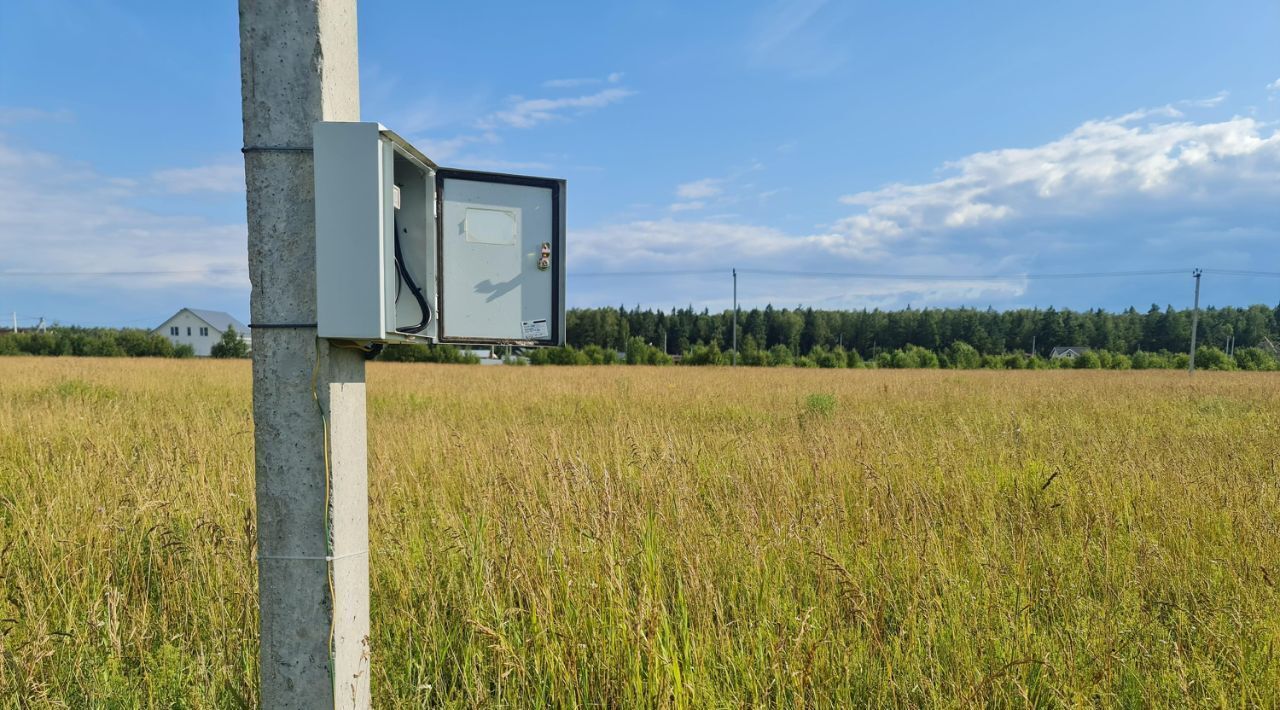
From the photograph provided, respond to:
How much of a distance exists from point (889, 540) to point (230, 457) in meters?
4.96

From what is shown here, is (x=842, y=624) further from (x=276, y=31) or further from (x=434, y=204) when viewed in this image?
(x=276, y=31)

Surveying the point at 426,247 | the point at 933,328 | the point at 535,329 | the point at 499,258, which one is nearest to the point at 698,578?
the point at 535,329

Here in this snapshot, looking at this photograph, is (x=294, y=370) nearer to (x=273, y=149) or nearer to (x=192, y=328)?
(x=273, y=149)

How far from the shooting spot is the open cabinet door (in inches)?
66.5

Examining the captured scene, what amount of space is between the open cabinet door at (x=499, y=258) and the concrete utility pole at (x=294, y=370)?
0.31m

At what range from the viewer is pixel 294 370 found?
5.03 feet

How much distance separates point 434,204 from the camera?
66.1 inches

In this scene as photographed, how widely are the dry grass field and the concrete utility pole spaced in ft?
1.84

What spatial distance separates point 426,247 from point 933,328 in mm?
93564

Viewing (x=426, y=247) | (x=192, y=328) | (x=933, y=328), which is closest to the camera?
(x=426, y=247)

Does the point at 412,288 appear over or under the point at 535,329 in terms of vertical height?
over

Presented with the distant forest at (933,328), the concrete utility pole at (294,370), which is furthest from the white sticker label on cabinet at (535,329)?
the distant forest at (933,328)

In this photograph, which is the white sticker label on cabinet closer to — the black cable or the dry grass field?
the black cable

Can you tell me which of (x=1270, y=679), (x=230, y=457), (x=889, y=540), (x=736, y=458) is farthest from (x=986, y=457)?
(x=230, y=457)
